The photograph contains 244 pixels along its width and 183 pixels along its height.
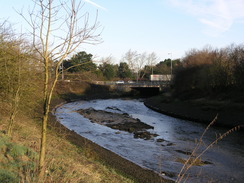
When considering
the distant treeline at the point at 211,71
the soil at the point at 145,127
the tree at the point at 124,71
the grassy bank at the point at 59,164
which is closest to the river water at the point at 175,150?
the soil at the point at 145,127

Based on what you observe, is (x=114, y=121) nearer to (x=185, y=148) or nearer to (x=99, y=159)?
(x=185, y=148)

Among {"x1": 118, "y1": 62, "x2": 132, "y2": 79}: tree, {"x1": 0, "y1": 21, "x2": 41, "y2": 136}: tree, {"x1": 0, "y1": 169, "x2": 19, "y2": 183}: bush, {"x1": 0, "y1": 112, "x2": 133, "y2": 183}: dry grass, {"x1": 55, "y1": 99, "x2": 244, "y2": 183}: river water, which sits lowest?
A: {"x1": 55, "y1": 99, "x2": 244, "y2": 183}: river water

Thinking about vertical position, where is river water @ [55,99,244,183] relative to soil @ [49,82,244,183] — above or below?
below

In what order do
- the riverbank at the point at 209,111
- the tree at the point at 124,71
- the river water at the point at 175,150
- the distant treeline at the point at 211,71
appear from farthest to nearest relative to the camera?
the tree at the point at 124,71
the distant treeline at the point at 211,71
the riverbank at the point at 209,111
the river water at the point at 175,150

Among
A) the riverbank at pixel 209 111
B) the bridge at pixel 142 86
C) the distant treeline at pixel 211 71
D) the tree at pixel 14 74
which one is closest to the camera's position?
the tree at pixel 14 74

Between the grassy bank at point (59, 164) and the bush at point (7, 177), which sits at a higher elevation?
the bush at point (7, 177)

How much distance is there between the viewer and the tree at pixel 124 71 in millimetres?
110938

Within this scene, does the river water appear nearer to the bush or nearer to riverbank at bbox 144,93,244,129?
the bush

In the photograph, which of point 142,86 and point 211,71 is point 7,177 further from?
point 142,86

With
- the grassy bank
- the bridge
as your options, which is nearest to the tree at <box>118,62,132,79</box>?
the bridge

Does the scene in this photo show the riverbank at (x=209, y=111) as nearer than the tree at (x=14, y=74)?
No

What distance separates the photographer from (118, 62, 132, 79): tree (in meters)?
111

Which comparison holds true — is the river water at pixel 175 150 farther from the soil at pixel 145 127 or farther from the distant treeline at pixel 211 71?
the distant treeline at pixel 211 71

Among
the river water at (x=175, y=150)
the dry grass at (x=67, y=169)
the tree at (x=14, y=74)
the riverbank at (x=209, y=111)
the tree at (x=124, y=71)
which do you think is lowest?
the river water at (x=175, y=150)
